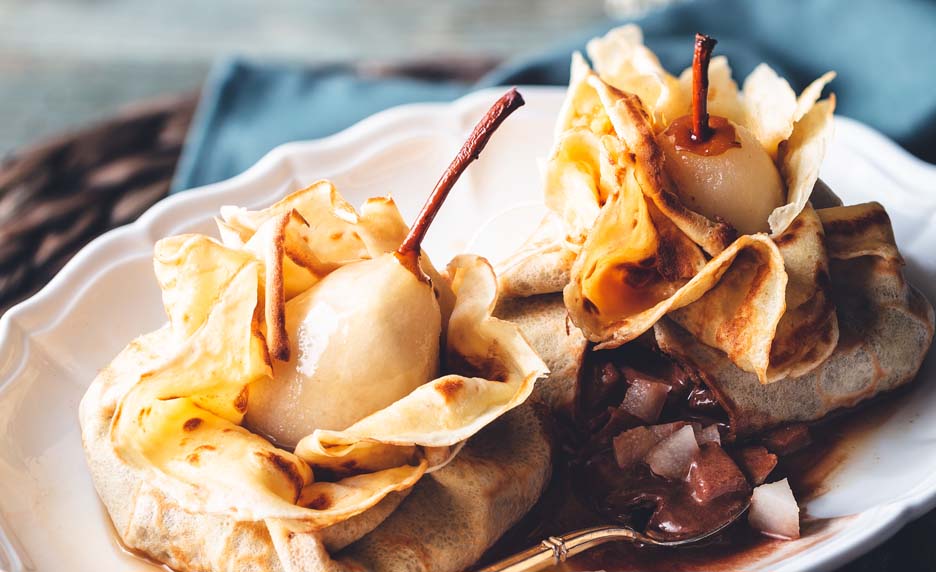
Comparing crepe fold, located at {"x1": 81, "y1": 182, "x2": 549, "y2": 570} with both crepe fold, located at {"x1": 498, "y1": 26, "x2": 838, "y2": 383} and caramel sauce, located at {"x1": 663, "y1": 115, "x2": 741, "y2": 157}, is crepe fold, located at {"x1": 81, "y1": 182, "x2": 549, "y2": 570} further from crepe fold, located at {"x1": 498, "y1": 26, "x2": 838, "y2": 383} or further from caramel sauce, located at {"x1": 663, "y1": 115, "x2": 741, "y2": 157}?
caramel sauce, located at {"x1": 663, "y1": 115, "x2": 741, "y2": 157}

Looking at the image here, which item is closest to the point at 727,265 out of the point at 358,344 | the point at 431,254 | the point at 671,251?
the point at 671,251

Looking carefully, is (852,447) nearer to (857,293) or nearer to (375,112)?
(857,293)

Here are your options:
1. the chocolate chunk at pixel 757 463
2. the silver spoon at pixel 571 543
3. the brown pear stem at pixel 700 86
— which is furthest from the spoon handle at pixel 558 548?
the brown pear stem at pixel 700 86

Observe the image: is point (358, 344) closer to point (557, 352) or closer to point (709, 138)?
point (557, 352)

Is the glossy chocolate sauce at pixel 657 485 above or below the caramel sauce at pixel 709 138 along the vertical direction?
below

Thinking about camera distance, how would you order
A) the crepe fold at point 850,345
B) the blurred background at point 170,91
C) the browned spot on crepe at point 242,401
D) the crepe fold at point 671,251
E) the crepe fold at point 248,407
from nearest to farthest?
the crepe fold at point 248,407
the browned spot on crepe at point 242,401
the crepe fold at point 671,251
the crepe fold at point 850,345
the blurred background at point 170,91

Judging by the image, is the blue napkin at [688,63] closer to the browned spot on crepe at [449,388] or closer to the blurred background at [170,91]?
the blurred background at [170,91]
